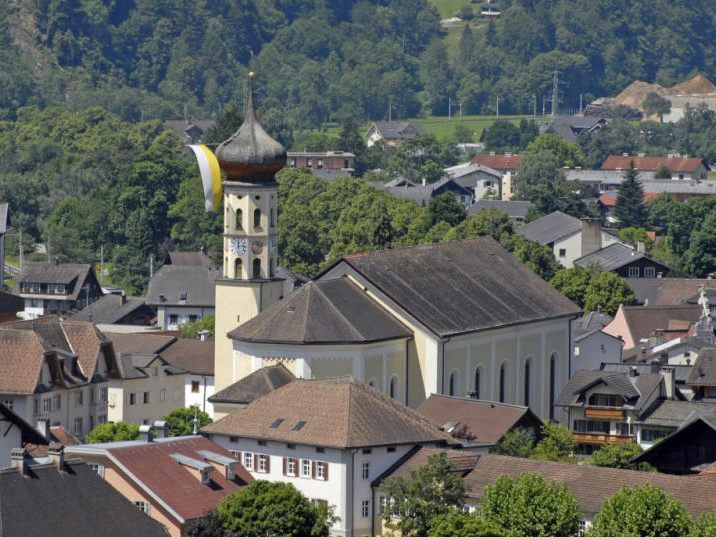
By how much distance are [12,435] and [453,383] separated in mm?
19584

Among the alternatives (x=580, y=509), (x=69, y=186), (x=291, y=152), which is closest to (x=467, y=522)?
(x=580, y=509)

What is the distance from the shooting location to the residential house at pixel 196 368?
8544cm

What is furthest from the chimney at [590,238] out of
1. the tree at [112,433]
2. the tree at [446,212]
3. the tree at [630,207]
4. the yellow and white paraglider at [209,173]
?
the tree at [112,433]

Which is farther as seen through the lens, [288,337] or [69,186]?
[69,186]

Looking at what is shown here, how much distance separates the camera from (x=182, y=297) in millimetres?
114625

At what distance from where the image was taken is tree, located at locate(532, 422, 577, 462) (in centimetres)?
6906

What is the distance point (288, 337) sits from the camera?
237 feet

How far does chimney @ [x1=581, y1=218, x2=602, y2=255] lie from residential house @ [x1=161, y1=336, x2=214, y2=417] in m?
42.9

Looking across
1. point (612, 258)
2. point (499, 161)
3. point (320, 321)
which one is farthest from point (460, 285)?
point (499, 161)

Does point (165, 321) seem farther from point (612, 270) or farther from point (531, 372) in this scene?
point (531, 372)

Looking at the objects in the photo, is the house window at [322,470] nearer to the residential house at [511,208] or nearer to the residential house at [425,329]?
the residential house at [425,329]

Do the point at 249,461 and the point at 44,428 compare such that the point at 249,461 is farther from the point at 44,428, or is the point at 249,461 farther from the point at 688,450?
the point at 688,450

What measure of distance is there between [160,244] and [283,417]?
76829 mm

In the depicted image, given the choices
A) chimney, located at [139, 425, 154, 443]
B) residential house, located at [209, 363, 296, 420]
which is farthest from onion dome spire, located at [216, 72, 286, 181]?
chimney, located at [139, 425, 154, 443]
